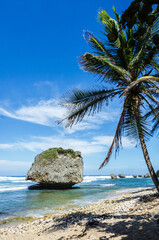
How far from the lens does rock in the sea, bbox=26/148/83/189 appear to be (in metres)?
23.0

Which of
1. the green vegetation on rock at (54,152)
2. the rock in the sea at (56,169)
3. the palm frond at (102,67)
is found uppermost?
the palm frond at (102,67)

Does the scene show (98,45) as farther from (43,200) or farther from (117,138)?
(43,200)

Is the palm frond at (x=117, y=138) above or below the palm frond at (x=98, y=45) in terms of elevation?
below

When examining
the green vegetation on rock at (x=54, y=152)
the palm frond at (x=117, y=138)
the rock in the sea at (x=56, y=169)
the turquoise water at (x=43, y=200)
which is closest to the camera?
the palm frond at (x=117, y=138)

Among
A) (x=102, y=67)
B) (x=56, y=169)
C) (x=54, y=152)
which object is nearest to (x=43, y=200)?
(x=56, y=169)

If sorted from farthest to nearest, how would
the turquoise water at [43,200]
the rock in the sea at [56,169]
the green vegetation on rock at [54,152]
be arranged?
the green vegetation on rock at [54,152] < the rock in the sea at [56,169] < the turquoise water at [43,200]

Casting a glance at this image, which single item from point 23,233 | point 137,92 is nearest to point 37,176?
point 23,233

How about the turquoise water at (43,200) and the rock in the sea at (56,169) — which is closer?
the turquoise water at (43,200)

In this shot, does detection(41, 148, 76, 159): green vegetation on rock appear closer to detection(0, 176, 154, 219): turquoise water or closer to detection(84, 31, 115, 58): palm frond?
detection(0, 176, 154, 219): turquoise water

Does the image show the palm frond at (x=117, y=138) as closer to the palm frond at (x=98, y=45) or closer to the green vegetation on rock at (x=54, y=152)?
the palm frond at (x=98, y=45)

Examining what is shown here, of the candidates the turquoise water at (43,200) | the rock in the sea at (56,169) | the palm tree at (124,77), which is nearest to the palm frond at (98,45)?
the palm tree at (124,77)

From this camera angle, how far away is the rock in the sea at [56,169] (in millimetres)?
22984

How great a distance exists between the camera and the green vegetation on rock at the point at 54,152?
967 inches

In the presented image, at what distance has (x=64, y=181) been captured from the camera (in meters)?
23.2
